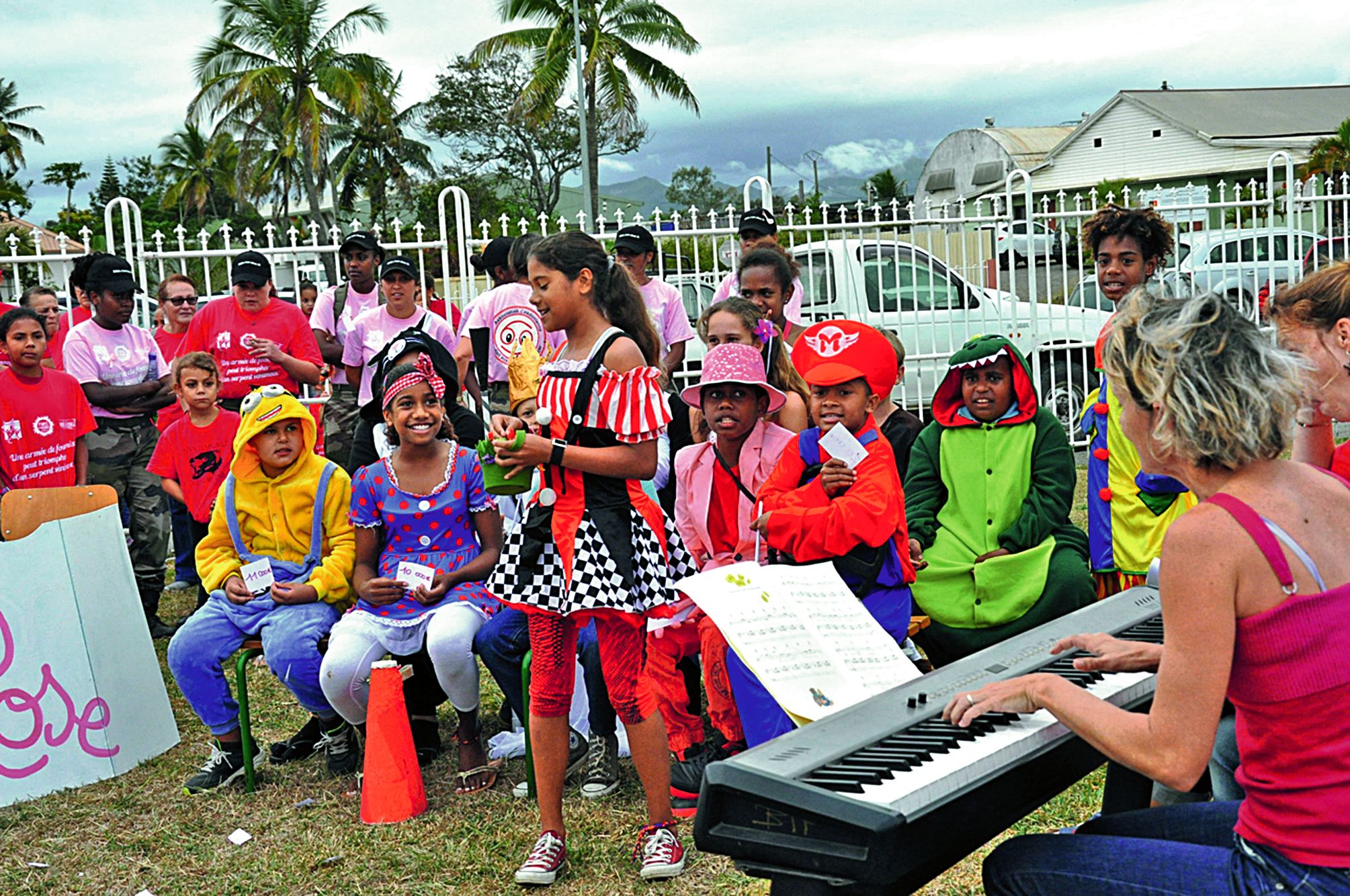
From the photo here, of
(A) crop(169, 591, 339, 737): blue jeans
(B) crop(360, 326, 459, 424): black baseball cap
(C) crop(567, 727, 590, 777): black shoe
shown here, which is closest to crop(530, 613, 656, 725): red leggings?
(C) crop(567, 727, 590, 777): black shoe

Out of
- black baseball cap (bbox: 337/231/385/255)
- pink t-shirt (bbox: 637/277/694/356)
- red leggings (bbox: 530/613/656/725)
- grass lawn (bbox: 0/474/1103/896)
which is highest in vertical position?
black baseball cap (bbox: 337/231/385/255)

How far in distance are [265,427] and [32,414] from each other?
7.88 ft

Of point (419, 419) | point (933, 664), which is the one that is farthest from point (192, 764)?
point (933, 664)

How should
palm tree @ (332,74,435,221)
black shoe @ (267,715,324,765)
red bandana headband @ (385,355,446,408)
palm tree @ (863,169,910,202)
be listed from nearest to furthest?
red bandana headband @ (385,355,446,408) < black shoe @ (267,715,324,765) < palm tree @ (332,74,435,221) < palm tree @ (863,169,910,202)

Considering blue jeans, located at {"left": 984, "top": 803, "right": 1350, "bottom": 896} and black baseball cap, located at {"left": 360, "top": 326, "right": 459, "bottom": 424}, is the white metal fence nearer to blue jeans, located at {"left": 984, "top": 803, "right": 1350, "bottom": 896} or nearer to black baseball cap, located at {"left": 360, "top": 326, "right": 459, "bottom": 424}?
black baseball cap, located at {"left": 360, "top": 326, "right": 459, "bottom": 424}

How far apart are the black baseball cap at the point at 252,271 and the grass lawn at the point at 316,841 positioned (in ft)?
10.5

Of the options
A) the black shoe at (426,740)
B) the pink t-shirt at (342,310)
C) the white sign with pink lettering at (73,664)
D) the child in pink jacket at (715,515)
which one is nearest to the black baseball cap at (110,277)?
the pink t-shirt at (342,310)

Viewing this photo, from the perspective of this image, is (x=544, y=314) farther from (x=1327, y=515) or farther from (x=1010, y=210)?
(x=1010, y=210)

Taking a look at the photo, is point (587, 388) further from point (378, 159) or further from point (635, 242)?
point (378, 159)

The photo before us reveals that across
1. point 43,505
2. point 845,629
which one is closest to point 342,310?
point 43,505

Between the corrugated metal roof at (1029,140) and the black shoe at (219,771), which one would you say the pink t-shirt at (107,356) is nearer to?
the black shoe at (219,771)

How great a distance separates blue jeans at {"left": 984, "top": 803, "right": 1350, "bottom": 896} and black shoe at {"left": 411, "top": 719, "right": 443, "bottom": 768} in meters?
3.18

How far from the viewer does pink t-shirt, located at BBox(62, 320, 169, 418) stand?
709cm

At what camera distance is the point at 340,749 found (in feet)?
16.0
